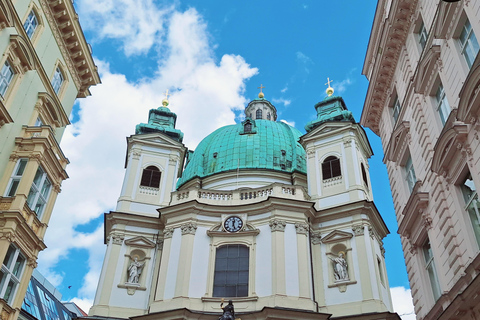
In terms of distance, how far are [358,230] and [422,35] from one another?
1454 cm

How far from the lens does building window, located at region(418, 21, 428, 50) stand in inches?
568

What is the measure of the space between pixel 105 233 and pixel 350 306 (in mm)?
16212

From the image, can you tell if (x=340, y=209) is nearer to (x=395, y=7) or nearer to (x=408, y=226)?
(x=408, y=226)

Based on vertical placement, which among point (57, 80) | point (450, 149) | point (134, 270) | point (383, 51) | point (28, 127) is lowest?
point (450, 149)

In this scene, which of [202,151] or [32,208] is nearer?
[32,208]

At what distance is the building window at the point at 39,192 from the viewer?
1669cm

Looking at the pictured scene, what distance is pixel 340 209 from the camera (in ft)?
91.2

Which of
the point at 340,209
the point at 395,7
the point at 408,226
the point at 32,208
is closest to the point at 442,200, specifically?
the point at 408,226

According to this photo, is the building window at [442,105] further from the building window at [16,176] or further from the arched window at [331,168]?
the arched window at [331,168]

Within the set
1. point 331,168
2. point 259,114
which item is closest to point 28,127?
point 331,168

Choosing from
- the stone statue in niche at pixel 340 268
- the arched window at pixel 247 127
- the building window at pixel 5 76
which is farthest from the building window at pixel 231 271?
the building window at pixel 5 76

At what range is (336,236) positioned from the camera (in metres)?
27.3

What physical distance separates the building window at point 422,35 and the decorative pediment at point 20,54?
13.4 m

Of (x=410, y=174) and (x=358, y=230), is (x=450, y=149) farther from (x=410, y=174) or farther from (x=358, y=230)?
(x=358, y=230)
